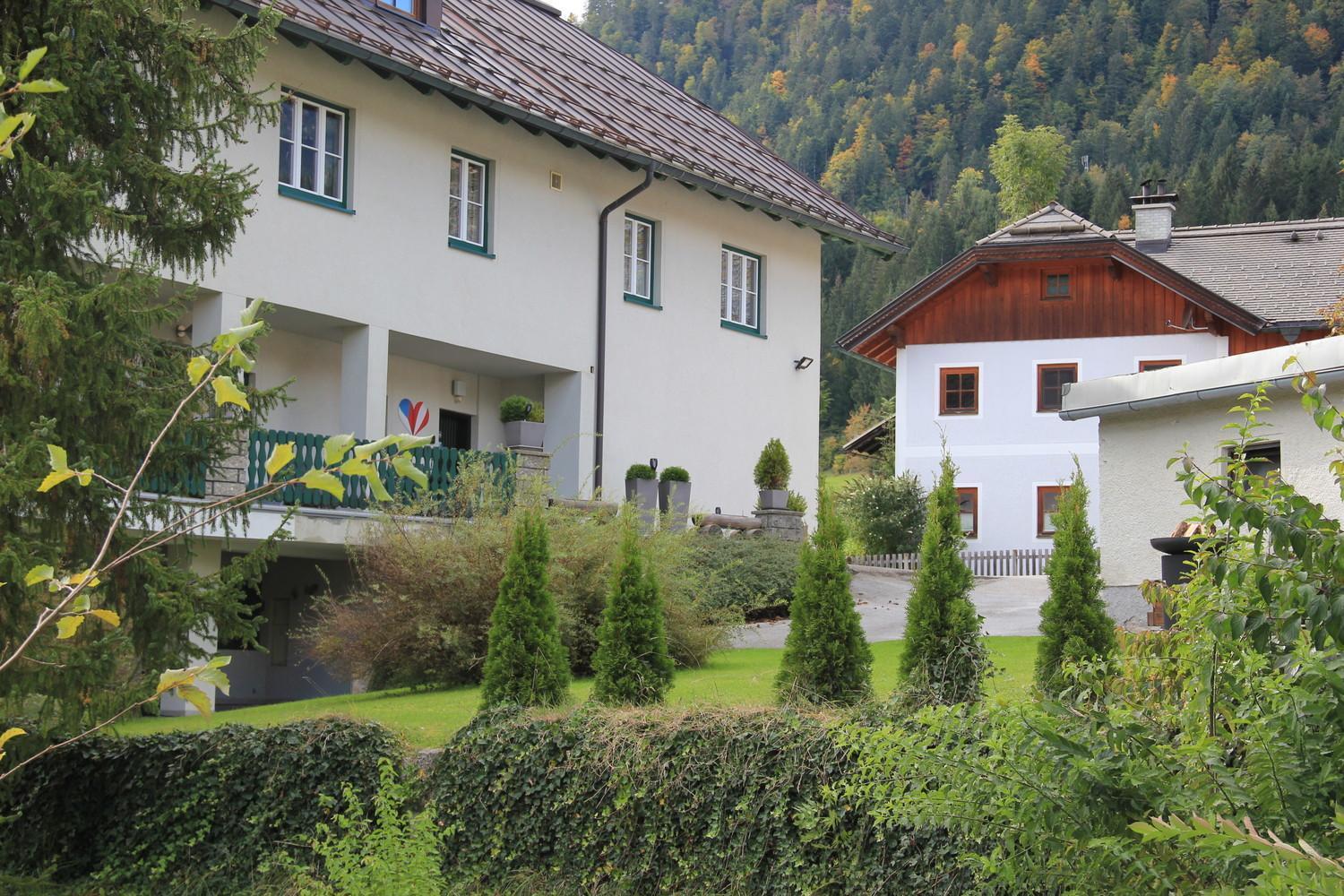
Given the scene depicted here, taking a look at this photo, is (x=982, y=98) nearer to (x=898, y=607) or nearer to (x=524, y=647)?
(x=898, y=607)

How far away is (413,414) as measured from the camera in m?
21.8

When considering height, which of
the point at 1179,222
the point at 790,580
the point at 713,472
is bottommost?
the point at 790,580

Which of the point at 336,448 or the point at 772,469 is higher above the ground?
the point at 772,469

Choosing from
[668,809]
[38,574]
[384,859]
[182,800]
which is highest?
[38,574]

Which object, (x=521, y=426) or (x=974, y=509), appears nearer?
(x=521, y=426)

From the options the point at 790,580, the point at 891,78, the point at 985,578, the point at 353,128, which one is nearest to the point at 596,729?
the point at 790,580

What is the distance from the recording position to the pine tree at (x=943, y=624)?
33.9 ft

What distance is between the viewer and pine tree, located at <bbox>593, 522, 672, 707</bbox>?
436 inches

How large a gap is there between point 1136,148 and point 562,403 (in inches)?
3166

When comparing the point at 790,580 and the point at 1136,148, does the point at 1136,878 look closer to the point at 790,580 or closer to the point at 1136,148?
the point at 790,580

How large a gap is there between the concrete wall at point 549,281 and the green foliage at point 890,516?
7834 mm

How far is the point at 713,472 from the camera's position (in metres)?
25.0

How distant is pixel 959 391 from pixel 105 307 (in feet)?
97.4

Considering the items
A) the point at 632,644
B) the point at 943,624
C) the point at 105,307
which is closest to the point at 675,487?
the point at 632,644
